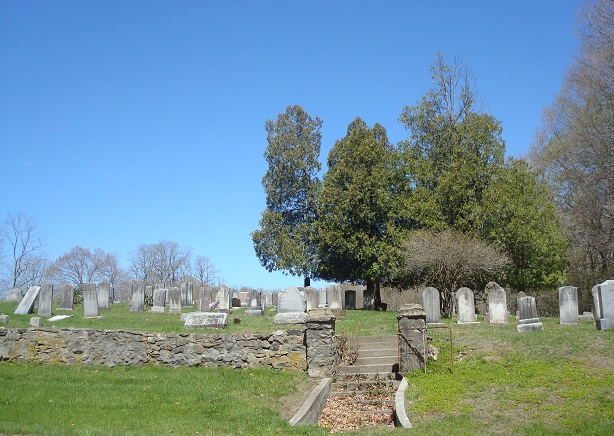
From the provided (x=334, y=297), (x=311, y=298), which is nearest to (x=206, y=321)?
(x=311, y=298)

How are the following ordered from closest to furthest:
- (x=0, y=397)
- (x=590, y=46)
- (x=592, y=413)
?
→ (x=592, y=413) < (x=0, y=397) < (x=590, y=46)

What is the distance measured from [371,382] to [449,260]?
15.0 metres

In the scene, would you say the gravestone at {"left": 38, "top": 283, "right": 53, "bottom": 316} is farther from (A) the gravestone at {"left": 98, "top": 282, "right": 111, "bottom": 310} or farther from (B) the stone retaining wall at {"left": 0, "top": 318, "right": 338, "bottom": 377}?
(B) the stone retaining wall at {"left": 0, "top": 318, "right": 338, "bottom": 377}

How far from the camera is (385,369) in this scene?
48.6 ft

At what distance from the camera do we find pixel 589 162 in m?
33.2

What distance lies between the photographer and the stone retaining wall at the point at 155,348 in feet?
48.2

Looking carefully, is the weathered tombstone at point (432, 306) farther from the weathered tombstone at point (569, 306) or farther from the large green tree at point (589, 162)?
the large green tree at point (589, 162)

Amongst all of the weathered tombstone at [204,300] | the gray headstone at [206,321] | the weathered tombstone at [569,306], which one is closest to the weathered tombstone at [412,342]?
the gray headstone at [206,321]

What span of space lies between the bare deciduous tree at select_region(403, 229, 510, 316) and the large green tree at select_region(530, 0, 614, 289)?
694 cm

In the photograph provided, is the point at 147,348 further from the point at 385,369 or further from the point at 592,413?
the point at 592,413

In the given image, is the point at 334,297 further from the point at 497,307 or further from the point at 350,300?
the point at 350,300

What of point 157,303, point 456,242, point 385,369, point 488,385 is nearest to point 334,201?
point 456,242

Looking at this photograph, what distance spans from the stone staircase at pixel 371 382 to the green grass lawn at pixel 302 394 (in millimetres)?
626

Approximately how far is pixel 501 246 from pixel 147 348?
829 inches
